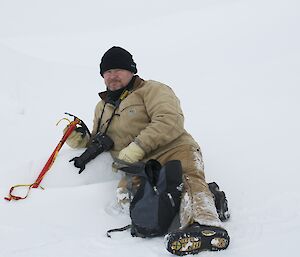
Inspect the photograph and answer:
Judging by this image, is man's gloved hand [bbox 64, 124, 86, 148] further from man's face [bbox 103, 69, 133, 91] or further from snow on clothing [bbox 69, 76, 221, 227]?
man's face [bbox 103, 69, 133, 91]

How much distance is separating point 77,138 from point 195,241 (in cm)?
197

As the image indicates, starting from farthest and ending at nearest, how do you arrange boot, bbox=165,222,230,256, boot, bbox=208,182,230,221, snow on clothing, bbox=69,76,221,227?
boot, bbox=208,182,230,221 < snow on clothing, bbox=69,76,221,227 < boot, bbox=165,222,230,256

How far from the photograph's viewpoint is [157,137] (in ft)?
11.0

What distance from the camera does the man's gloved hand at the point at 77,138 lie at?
4055 mm

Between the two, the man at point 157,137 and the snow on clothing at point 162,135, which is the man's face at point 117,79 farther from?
the snow on clothing at point 162,135

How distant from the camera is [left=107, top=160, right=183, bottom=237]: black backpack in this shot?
2.83 m

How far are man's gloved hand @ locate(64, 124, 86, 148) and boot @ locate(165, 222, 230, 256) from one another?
1.86 m

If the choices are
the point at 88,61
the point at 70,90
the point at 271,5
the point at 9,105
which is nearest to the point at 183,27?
the point at 271,5

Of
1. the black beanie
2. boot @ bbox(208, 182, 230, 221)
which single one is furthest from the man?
boot @ bbox(208, 182, 230, 221)

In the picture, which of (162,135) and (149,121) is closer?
(162,135)

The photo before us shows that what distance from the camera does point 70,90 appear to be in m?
8.37

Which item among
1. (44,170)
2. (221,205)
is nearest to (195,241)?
(221,205)

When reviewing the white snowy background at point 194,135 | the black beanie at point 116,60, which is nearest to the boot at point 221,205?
the white snowy background at point 194,135

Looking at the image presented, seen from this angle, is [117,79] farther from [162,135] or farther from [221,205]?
[221,205]
